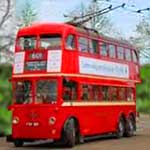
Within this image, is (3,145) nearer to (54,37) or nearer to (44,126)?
(44,126)

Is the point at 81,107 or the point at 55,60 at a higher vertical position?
the point at 55,60

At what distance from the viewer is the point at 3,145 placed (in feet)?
75.1

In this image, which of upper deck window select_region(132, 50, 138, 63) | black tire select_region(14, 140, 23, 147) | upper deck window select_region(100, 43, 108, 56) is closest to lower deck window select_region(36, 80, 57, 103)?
black tire select_region(14, 140, 23, 147)

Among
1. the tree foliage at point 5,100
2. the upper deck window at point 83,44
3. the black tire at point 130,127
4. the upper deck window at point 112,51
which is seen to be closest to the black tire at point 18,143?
the tree foliage at point 5,100

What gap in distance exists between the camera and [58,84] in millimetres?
21141

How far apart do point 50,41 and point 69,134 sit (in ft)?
10.8

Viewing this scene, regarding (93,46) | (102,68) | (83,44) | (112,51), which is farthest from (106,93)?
(83,44)

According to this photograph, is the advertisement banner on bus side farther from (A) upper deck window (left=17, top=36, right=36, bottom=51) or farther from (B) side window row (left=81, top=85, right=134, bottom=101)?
(A) upper deck window (left=17, top=36, right=36, bottom=51)

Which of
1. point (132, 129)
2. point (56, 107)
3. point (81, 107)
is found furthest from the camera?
point (132, 129)

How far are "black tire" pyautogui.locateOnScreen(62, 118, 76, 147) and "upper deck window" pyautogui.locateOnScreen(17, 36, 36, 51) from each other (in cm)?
295

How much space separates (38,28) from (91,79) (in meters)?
2.84

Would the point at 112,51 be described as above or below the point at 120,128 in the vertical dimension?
above

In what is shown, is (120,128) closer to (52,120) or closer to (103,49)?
(103,49)

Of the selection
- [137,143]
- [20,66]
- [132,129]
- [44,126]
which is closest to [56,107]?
[44,126]
